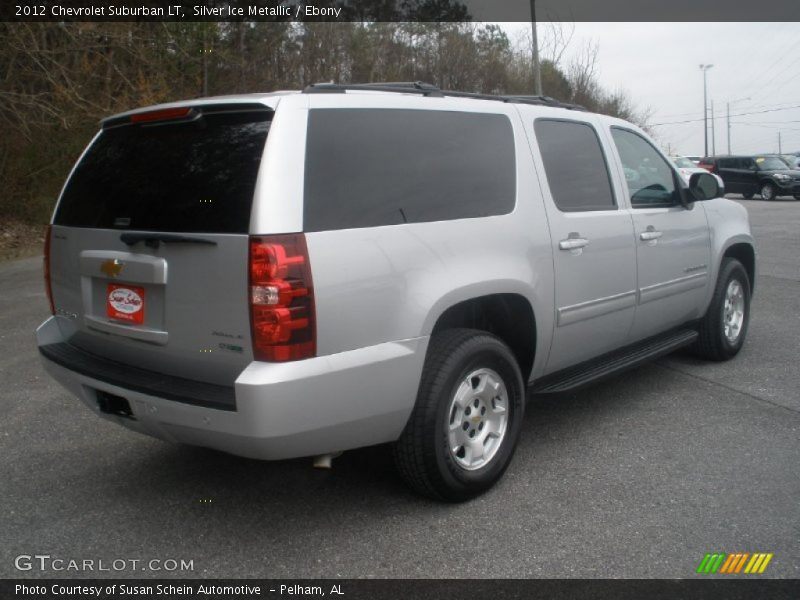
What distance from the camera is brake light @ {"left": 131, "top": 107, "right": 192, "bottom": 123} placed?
3.33 m

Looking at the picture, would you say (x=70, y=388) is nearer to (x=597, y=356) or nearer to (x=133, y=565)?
(x=133, y=565)

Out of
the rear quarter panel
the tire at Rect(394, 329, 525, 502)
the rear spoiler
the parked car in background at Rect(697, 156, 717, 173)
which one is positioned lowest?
the tire at Rect(394, 329, 525, 502)

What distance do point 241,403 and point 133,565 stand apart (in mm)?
869

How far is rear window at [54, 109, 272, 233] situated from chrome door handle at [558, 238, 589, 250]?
1.79 m

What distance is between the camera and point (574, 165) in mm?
4457

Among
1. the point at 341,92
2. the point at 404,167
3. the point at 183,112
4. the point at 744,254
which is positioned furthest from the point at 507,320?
the point at 744,254

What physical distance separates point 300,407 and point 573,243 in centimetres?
195

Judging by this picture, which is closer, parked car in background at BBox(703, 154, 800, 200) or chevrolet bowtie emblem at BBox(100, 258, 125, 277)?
chevrolet bowtie emblem at BBox(100, 258, 125, 277)

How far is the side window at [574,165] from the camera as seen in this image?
14.0 ft

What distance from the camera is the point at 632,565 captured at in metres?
3.05
